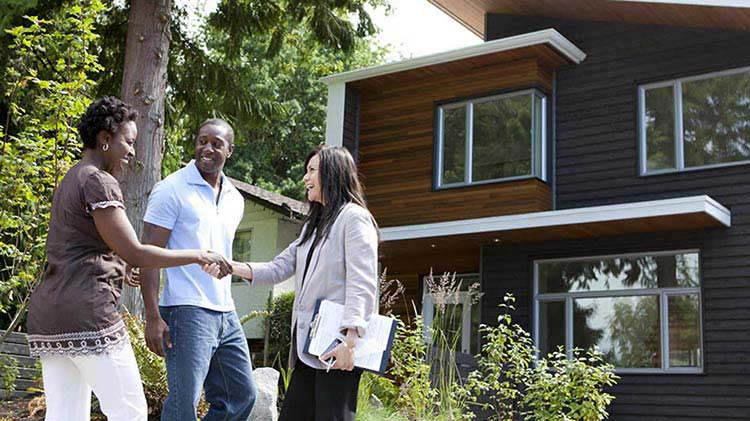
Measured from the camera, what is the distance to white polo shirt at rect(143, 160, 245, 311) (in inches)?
169

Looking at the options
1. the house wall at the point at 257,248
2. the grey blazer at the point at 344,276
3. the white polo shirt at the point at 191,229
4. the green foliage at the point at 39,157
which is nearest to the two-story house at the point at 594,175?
the house wall at the point at 257,248

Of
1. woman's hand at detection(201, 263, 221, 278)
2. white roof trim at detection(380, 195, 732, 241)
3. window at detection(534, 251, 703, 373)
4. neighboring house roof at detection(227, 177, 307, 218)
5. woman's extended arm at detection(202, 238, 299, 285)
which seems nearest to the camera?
woman's hand at detection(201, 263, 221, 278)

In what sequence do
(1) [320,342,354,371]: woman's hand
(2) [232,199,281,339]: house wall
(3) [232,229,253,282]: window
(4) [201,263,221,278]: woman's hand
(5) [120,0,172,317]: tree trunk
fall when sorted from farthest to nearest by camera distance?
(3) [232,229,253,282]: window → (2) [232,199,281,339]: house wall → (5) [120,0,172,317]: tree trunk → (4) [201,263,221,278]: woman's hand → (1) [320,342,354,371]: woman's hand

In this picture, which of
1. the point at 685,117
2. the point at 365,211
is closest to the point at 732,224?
the point at 685,117

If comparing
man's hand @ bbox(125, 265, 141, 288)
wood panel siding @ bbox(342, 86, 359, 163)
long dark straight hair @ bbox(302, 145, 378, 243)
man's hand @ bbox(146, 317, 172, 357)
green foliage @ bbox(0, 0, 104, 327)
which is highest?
wood panel siding @ bbox(342, 86, 359, 163)

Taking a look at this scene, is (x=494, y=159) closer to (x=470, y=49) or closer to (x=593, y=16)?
(x=470, y=49)

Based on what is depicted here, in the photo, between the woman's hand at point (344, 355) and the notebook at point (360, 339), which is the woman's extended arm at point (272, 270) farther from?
the woman's hand at point (344, 355)

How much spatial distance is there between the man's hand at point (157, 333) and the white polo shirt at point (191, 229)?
0.14m

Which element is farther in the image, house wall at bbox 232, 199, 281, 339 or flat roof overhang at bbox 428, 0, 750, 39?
house wall at bbox 232, 199, 281, 339

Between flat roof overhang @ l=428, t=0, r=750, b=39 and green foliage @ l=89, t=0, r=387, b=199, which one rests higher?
flat roof overhang @ l=428, t=0, r=750, b=39

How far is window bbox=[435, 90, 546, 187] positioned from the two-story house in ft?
0.07

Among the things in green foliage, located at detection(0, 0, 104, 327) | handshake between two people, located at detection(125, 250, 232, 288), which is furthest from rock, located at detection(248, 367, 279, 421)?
handshake between two people, located at detection(125, 250, 232, 288)

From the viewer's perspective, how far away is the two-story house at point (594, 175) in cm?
1179

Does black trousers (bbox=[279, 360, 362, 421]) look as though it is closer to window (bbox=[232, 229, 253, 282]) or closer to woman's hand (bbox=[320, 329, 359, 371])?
woman's hand (bbox=[320, 329, 359, 371])
